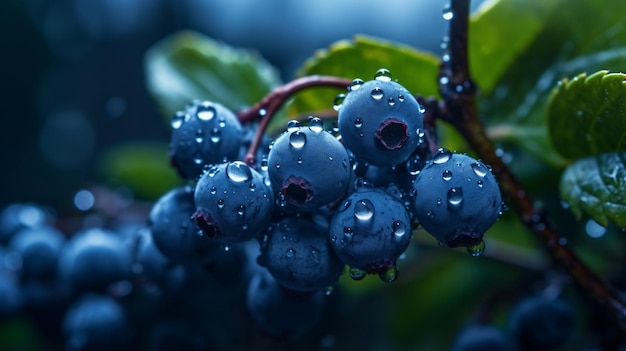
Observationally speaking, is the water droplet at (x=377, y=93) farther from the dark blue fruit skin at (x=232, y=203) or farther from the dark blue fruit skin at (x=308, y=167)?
the dark blue fruit skin at (x=232, y=203)

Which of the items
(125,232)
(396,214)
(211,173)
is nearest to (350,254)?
(396,214)

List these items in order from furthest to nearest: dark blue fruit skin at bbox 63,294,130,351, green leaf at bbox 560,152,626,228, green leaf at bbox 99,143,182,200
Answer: green leaf at bbox 99,143,182,200
dark blue fruit skin at bbox 63,294,130,351
green leaf at bbox 560,152,626,228

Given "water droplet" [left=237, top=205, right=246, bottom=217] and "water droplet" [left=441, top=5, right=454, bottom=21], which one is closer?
"water droplet" [left=237, top=205, right=246, bottom=217]

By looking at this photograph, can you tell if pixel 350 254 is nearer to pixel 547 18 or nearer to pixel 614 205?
pixel 614 205

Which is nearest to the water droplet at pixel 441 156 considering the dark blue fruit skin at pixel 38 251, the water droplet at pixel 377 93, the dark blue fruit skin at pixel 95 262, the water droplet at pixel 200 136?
the water droplet at pixel 377 93

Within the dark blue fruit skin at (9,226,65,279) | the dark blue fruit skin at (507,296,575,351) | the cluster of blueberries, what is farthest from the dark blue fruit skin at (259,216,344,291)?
the dark blue fruit skin at (9,226,65,279)

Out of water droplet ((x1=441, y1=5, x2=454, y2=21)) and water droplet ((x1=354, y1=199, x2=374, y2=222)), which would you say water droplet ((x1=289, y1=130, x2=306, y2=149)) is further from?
water droplet ((x1=441, y1=5, x2=454, y2=21))
